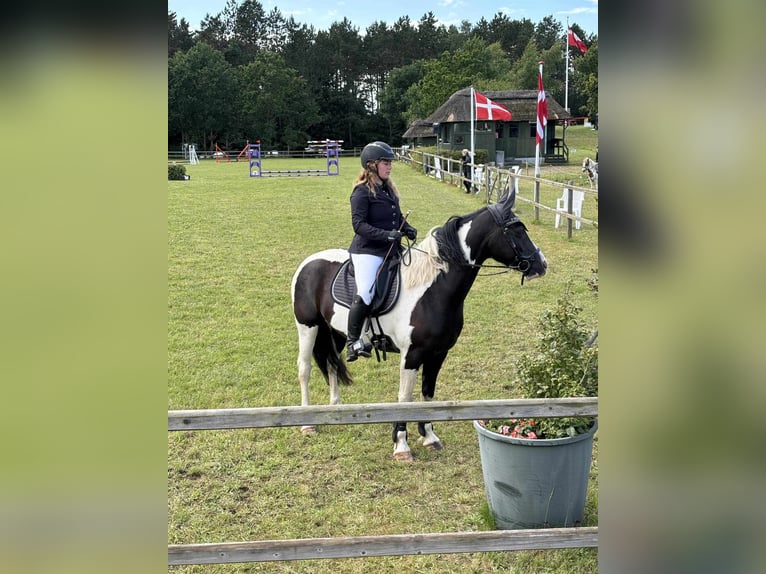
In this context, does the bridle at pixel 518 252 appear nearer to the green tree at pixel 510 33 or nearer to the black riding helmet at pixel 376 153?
the black riding helmet at pixel 376 153

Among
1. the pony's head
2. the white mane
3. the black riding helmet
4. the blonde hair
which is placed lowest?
the white mane

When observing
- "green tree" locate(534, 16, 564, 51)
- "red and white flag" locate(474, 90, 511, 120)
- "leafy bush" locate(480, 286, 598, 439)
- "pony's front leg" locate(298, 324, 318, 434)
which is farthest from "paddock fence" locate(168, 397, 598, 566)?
"green tree" locate(534, 16, 564, 51)

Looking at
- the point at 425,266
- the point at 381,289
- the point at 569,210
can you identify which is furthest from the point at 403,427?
the point at 569,210

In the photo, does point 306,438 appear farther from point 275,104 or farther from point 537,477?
point 275,104

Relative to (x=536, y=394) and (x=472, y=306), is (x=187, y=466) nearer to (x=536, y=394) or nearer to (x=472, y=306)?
(x=536, y=394)

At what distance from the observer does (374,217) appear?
4.00m

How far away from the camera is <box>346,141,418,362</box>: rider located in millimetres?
3871

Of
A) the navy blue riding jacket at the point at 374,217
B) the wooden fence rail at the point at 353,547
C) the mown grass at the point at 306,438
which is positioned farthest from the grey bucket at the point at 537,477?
the navy blue riding jacket at the point at 374,217

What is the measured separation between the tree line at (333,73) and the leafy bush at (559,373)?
38.9 meters

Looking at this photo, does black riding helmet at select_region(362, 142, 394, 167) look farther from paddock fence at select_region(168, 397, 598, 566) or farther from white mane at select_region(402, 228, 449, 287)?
paddock fence at select_region(168, 397, 598, 566)

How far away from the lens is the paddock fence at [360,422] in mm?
2457

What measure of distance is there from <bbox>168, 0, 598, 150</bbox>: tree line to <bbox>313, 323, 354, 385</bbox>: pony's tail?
1501 inches
